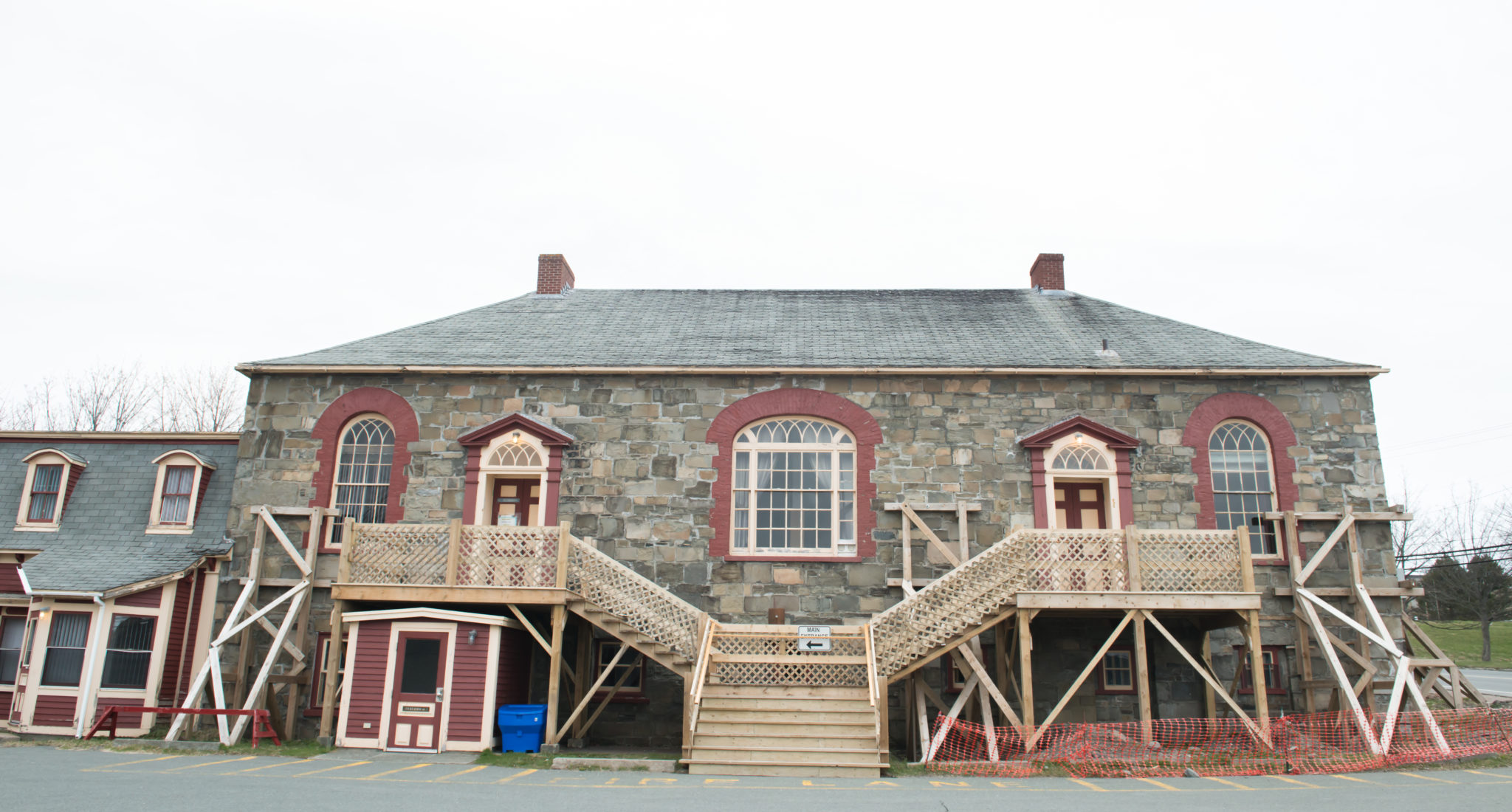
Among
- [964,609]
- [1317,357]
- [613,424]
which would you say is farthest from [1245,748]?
[613,424]

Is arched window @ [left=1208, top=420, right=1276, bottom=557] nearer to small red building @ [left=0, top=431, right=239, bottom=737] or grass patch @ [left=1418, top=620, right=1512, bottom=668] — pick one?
small red building @ [left=0, top=431, right=239, bottom=737]

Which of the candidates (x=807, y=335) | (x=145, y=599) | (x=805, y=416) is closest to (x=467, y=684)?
(x=145, y=599)

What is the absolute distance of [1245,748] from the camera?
45.7ft

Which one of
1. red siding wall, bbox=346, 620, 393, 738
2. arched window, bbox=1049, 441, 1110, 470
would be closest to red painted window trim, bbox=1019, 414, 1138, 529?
arched window, bbox=1049, 441, 1110, 470

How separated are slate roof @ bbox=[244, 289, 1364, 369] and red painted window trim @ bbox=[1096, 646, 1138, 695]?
4929 millimetres

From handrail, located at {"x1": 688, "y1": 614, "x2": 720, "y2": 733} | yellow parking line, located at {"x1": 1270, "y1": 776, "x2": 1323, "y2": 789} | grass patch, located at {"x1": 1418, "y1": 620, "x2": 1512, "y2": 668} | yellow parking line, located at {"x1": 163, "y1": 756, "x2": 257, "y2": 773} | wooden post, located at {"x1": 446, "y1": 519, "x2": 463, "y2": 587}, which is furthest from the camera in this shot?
grass patch, located at {"x1": 1418, "y1": 620, "x2": 1512, "y2": 668}

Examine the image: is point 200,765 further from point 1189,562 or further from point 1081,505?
point 1081,505

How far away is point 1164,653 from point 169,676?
55.4 ft

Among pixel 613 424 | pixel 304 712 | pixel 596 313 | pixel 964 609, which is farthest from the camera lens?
pixel 596 313

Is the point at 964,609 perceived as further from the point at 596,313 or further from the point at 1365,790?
the point at 596,313

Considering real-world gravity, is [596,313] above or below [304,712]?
above

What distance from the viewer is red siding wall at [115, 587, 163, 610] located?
15.6 m

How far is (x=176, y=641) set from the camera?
15945 millimetres

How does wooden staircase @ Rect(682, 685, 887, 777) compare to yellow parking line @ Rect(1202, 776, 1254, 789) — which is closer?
yellow parking line @ Rect(1202, 776, 1254, 789)
